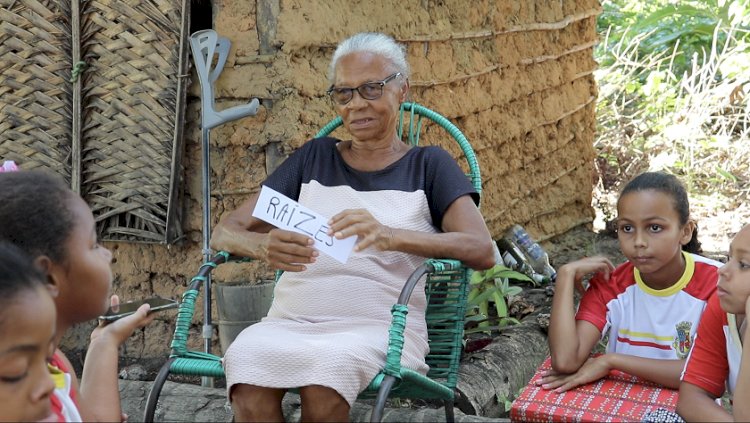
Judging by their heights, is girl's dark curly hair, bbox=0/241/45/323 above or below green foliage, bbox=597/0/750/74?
below

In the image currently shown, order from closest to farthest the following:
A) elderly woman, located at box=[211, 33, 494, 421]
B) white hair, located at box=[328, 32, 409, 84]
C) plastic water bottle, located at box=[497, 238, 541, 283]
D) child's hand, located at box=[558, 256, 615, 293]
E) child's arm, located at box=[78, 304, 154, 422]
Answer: child's arm, located at box=[78, 304, 154, 422], elderly woman, located at box=[211, 33, 494, 421], child's hand, located at box=[558, 256, 615, 293], white hair, located at box=[328, 32, 409, 84], plastic water bottle, located at box=[497, 238, 541, 283]

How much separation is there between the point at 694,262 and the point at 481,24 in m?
2.69

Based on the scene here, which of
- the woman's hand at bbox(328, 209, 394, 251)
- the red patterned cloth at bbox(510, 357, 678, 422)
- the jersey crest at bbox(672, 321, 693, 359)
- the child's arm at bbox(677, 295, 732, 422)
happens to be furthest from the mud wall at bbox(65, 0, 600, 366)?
the child's arm at bbox(677, 295, 732, 422)

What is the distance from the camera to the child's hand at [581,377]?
3098mm

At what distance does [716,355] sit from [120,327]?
5.46 feet

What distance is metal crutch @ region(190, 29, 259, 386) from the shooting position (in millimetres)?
3863

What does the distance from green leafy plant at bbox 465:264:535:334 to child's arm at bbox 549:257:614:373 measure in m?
1.32

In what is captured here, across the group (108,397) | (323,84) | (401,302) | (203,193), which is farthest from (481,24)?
(108,397)

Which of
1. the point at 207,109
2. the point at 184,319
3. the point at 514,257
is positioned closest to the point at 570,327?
the point at 184,319

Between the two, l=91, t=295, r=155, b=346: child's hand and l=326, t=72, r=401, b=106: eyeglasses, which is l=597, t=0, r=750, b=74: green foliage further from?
l=91, t=295, r=155, b=346: child's hand

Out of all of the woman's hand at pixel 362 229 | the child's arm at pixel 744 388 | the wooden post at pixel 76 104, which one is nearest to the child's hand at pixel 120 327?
the woman's hand at pixel 362 229

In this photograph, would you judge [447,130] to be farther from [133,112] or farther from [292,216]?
[133,112]

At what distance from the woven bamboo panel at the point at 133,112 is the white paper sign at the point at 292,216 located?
125 cm

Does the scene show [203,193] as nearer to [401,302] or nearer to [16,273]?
[401,302]
